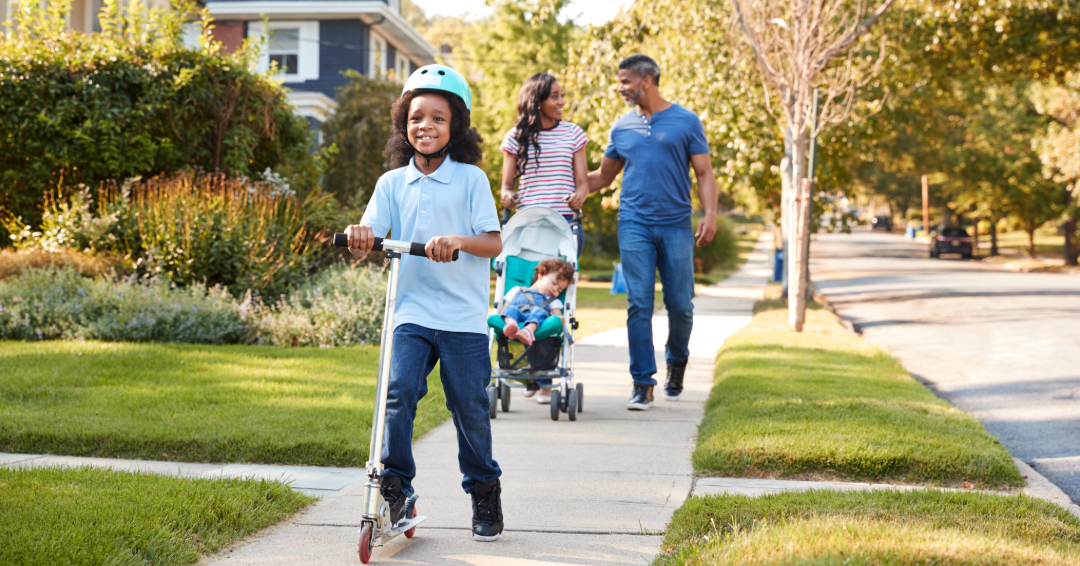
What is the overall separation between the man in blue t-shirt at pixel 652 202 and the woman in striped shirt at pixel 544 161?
0.34 meters

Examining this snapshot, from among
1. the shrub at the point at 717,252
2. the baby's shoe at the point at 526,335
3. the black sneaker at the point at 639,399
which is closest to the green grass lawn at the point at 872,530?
the baby's shoe at the point at 526,335

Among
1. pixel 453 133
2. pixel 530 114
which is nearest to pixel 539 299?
pixel 530 114

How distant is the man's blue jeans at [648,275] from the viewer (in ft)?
21.7

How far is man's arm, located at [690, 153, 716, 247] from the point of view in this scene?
21.5 ft

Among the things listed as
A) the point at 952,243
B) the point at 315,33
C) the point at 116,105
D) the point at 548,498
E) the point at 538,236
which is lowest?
the point at 548,498

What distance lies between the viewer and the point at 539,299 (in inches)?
253

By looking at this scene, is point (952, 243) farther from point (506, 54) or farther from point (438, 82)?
point (438, 82)

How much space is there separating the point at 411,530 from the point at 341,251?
950 cm

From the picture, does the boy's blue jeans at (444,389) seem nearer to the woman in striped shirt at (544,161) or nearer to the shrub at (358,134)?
the woman in striped shirt at (544,161)

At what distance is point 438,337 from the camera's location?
367 centimetres

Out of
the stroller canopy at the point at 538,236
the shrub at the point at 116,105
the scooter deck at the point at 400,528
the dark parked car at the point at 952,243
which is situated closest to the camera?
the scooter deck at the point at 400,528

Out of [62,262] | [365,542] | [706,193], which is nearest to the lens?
[365,542]

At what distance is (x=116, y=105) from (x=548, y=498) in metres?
10.2

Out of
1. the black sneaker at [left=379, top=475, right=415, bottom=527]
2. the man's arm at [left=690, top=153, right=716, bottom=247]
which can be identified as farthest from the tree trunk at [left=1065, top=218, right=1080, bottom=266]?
the black sneaker at [left=379, top=475, right=415, bottom=527]
